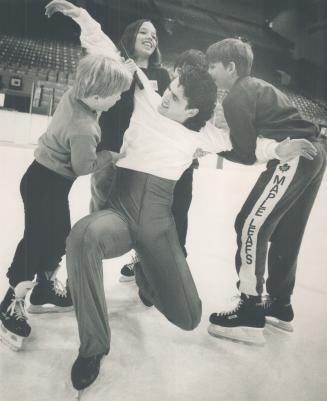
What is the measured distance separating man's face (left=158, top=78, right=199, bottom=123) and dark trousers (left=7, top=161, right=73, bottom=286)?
410mm

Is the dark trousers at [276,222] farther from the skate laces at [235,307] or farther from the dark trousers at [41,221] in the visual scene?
the dark trousers at [41,221]

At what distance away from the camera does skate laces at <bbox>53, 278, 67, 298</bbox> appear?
1.26 meters

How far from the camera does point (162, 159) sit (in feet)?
3.98

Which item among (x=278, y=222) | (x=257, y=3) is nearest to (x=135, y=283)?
(x=278, y=222)

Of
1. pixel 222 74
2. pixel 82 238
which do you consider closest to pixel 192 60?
pixel 222 74

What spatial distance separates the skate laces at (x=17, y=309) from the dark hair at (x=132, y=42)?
0.93 meters

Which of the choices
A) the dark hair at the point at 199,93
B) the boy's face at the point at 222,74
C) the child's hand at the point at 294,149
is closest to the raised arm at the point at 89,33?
the dark hair at the point at 199,93

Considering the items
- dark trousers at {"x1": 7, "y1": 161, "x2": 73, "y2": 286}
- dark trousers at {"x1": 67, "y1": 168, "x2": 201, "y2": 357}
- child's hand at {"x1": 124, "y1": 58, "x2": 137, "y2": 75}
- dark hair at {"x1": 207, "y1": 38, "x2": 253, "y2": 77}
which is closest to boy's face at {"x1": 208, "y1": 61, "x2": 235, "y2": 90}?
dark hair at {"x1": 207, "y1": 38, "x2": 253, "y2": 77}

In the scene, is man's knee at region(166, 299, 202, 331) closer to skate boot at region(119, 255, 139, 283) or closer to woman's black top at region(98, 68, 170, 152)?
skate boot at region(119, 255, 139, 283)

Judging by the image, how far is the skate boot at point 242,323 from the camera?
1374 mm

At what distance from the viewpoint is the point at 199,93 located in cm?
120

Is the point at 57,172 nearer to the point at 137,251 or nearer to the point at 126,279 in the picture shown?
the point at 137,251

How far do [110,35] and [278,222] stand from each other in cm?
96

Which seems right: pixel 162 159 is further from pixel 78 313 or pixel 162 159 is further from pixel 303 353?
pixel 303 353
